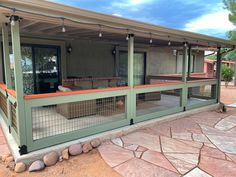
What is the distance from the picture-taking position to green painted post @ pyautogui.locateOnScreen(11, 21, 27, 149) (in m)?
2.70

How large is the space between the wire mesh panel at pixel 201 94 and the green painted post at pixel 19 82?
5867 mm

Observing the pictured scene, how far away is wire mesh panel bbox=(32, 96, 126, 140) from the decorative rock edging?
78cm

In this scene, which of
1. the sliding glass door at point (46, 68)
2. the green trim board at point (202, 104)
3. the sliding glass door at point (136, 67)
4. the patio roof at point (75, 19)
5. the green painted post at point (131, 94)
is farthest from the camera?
the sliding glass door at point (136, 67)

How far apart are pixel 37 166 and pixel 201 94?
24.3 ft

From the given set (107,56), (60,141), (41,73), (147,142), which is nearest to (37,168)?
(60,141)

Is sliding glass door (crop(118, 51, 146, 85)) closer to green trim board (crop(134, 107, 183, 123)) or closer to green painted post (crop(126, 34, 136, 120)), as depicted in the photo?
green trim board (crop(134, 107, 183, 123))

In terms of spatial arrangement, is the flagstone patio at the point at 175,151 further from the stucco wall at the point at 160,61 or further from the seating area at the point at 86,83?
the stucco wall at the point at 160,61

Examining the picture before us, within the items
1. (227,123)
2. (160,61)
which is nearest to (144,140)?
(227,123)

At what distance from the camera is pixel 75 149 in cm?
324

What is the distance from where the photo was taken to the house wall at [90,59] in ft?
22.1

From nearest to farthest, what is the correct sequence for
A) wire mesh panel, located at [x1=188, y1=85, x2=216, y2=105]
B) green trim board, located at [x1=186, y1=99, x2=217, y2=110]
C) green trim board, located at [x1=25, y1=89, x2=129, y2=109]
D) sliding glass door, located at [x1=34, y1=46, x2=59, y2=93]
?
green trim board, located at [x1=25, y1=89, x2=129, y2=109] < green trim board, located at [x1=186, y1=99, x2=217, y2=110] < sliding glass door, located at [x1=34, y1=46, x2=59, y2=93] < wire mesh panel, located at [x1=188, y1=85, x2=216, y2=105]

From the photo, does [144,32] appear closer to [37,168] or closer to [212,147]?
[212,147]

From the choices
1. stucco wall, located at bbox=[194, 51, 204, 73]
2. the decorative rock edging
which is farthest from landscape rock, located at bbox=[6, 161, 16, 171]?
stucco wall, located at bbox=[194, 51, 204, 73]

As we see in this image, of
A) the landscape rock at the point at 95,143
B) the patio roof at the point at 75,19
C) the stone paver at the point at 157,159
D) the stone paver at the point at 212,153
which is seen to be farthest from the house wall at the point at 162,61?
the stone paver at the point at 157,159
